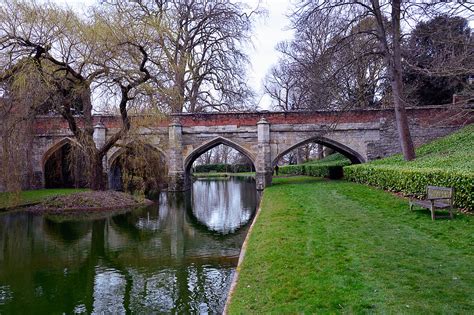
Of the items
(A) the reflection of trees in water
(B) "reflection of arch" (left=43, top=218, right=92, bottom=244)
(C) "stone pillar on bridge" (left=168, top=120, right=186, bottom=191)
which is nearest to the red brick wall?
(C) "stone pillar on bridge" (left=168, top=120, right=186, bottom=191)

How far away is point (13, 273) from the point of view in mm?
6590

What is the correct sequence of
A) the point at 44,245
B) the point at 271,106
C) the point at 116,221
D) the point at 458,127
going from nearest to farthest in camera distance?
1. the point at 44,245
2. the point at 116,221
3. the point at 458,127
4. the point at 271,106

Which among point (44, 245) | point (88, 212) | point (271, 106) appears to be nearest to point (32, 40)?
point (88, 212)

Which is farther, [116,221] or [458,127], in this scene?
[458,127]

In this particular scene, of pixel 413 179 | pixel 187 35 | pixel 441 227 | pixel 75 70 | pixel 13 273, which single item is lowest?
pixel 13 273

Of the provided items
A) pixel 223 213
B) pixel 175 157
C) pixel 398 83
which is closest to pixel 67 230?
pixel 223 213

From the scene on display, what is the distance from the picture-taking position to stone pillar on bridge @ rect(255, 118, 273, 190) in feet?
63.5

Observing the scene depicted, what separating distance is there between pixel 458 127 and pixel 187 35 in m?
16.7

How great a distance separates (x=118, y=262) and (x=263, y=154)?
12.8 m

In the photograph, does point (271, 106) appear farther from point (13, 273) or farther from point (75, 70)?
point (13, 273)

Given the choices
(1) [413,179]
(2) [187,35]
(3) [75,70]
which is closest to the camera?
(1) [413,179]

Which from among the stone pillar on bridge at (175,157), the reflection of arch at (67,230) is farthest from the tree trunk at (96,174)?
the reflection of arch at (67,230)

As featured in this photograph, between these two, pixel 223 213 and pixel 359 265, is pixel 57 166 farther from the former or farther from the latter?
pixel 359 265

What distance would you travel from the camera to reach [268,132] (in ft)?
64.0
